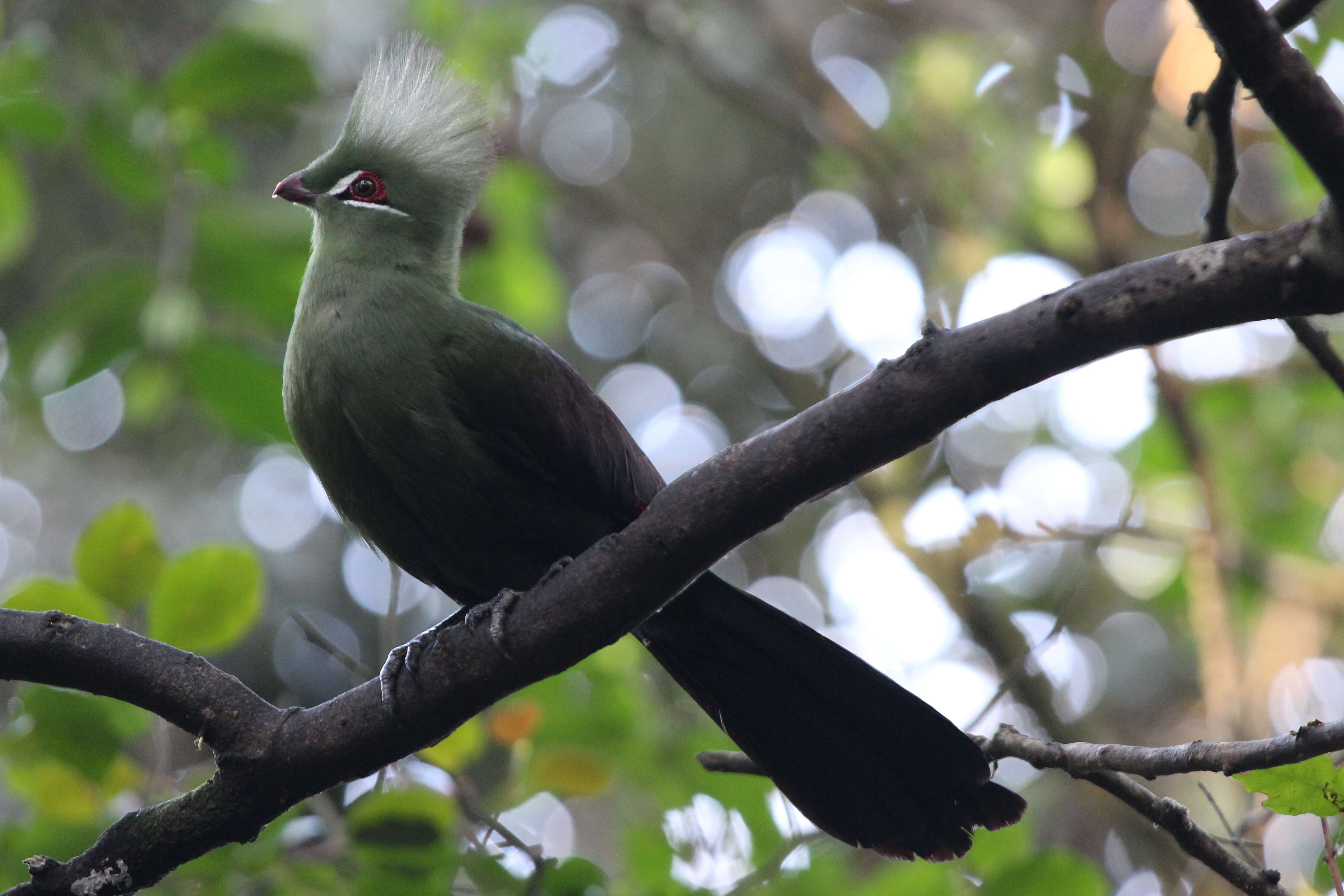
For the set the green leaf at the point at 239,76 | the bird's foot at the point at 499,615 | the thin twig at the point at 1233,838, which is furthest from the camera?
the green leaf at the point at 239,76

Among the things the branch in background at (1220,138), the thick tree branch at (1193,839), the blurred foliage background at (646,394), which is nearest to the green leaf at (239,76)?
the blurred foliage background at (646,394)

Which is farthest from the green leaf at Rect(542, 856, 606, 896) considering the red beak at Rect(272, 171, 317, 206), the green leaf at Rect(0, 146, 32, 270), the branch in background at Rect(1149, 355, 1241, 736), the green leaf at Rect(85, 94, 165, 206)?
the branch in background at Rect(1149, 355, 1241, 736)

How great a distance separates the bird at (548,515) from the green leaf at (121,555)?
0.43 metres

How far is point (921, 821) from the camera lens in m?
2.74

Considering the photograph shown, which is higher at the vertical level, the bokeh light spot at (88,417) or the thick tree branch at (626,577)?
the bokeh light spot at (88,417)

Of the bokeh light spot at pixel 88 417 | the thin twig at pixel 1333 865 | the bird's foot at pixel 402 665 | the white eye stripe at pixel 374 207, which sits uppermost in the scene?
the bokeh light spot at pixel 88 417

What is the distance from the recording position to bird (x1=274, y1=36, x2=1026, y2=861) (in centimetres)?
279

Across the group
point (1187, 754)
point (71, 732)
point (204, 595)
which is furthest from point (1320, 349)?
point (71, 732)

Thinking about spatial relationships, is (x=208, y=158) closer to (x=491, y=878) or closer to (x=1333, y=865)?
(x=491, y=878)

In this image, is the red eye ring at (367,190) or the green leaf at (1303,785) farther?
the red eye ring at (367,190)

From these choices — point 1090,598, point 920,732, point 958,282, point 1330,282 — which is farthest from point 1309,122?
point 1090,598

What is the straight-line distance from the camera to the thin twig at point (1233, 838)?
2424mm

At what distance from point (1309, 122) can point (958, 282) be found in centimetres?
401

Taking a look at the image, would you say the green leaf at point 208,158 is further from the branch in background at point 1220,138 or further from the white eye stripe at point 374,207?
the branch in background at point 1220,138
